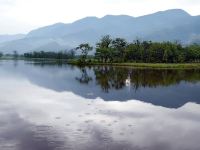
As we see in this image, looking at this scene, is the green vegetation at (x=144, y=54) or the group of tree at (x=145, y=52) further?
the group of tree at (x=145, y=52)

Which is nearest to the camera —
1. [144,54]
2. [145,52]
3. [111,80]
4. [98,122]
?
[98,122]

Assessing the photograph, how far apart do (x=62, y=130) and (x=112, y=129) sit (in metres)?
3.33

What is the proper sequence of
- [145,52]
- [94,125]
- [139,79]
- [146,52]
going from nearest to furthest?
[94,125], [139,79], [146,52], [145,52]

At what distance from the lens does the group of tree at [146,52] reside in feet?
413

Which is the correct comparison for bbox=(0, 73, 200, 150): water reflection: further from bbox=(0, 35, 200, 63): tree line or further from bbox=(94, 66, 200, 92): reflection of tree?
bbox=(0, 35, 200, 63): tree line

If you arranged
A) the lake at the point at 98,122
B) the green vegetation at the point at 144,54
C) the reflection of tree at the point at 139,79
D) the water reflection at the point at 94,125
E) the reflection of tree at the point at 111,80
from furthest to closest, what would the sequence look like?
the green vegetation at the point at 144,54, the reflection of tree at the point at 139,79, the reflection of tree at the point at 111,80, the lake at the point at 98,122, the water reflection at the point at 94,125

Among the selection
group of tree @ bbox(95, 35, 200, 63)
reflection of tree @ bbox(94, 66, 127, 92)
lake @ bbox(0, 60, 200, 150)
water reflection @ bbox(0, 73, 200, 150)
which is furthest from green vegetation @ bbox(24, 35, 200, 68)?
water reflection @ bbox(0, 73, 200, 150)

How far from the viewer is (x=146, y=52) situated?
129 metres

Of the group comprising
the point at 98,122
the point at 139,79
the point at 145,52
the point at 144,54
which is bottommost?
the point at 139,79

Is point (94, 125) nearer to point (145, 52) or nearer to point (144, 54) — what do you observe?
point (145, 52)

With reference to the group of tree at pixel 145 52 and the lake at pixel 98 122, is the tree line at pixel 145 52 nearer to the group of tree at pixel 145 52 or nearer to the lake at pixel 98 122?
the group of tree at pixel 145 52

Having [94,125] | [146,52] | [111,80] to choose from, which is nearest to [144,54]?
[146,52]

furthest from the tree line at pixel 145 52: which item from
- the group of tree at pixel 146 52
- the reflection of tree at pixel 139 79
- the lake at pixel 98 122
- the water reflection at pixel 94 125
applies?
the water reflection at pixel 94 125

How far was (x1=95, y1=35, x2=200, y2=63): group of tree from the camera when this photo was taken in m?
126
